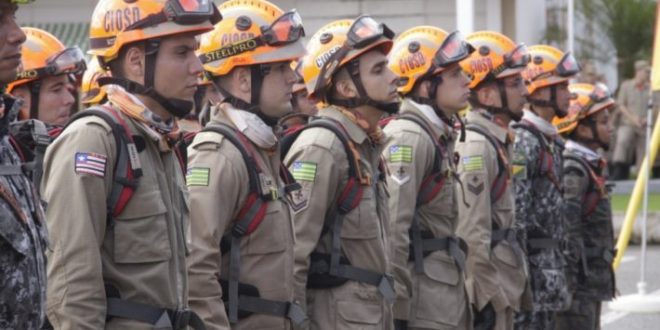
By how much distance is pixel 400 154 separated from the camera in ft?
27.1

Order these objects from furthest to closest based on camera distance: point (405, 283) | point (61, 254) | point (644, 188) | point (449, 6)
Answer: point (449, 6)
point (644, 188)
point (405, 283)
point (61, 254)

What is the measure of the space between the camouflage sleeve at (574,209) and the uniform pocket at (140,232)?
6575 millimetres

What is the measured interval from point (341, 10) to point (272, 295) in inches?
714

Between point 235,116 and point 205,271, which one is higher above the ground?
point 235,116

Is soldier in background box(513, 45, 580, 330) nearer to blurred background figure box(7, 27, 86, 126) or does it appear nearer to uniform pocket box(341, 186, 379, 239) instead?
uniform pocket box(341, 186, 379, 239)

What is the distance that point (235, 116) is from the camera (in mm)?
6512

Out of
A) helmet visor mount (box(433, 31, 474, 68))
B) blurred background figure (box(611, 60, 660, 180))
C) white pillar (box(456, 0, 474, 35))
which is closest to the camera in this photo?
helmet visor mount (box(433, 31, 474, 68))

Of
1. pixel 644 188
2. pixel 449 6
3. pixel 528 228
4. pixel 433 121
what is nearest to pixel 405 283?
pixel 433 121

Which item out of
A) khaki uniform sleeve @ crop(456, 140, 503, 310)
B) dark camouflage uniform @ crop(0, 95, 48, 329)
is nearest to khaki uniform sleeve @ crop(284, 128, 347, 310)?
khaki uniform sleeve @ crop(456, 140, 503, 310)

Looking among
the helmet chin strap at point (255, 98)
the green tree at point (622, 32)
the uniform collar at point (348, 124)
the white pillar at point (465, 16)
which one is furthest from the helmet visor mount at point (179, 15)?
the green tree at point (622, 32)

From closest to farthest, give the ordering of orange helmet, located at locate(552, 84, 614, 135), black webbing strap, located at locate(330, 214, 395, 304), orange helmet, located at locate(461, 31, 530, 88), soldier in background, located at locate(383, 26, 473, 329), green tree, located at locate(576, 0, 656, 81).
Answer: black webbing strap, located at locate(330, 214, 395, 304)
soldier in background, located at locate(383, 26, 473, 329)
orange helmet, located at locate(461, 31, 530, 88)
orange helmet, located at locate(552, 84, 614, 135)
green tree, located at locate(576, 0, 656, 81)

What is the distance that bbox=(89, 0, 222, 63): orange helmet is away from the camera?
562cm

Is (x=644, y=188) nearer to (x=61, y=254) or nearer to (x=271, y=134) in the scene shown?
(x=271, y=134)

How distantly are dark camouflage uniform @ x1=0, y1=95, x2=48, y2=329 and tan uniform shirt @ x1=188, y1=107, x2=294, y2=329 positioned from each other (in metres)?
1.75
